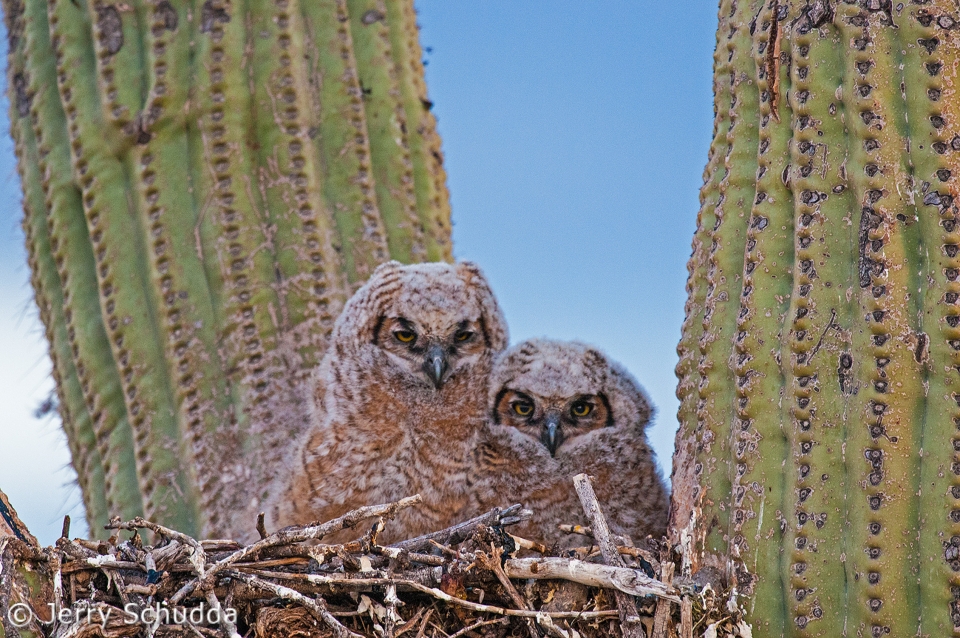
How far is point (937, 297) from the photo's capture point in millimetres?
2814

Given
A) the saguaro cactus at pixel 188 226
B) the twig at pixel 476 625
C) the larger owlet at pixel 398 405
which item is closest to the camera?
the twig at pixel 476 625

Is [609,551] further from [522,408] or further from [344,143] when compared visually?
[344,143]

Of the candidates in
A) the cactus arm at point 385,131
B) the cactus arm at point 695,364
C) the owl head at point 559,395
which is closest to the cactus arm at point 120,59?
the cactus arm at point 385,131

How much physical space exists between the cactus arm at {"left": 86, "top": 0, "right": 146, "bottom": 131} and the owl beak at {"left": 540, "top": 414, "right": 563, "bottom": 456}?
2.10m

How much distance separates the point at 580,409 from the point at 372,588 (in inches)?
57.1

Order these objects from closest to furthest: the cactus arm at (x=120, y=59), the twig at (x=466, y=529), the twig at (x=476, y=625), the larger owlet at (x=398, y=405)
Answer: the twig at (x=476, y=625)
the twig at (x=466, y=529)
the larger owlet at (x=398, y=405)
the cactus arm at (x=120, y=59)

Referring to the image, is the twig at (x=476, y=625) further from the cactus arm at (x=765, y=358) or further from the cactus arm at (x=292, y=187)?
the cactus arm at (x=292, y=187)

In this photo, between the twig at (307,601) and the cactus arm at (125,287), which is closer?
the twig at (307,601)

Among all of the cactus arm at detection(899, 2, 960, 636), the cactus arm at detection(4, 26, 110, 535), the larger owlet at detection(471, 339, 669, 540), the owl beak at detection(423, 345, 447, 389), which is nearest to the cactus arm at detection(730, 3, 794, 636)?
the cactus arm at detection(899, 2, 960, 636)

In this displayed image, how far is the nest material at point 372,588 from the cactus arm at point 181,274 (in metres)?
1.05

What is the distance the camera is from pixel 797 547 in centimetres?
291

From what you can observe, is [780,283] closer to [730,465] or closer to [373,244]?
[730,465]

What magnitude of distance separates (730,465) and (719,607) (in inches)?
15.9

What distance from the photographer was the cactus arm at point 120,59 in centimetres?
456
